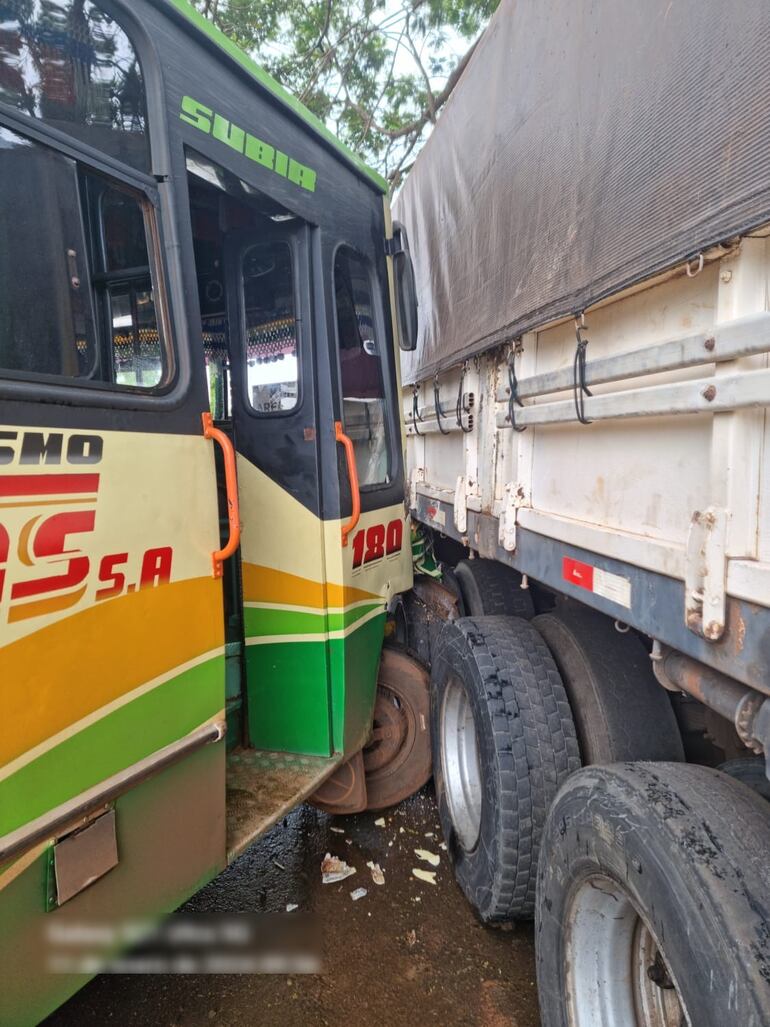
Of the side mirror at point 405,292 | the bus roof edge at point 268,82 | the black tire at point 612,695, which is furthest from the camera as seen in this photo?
the side mirror at point 405,292

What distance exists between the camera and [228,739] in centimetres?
270

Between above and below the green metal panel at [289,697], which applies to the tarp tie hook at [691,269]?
above

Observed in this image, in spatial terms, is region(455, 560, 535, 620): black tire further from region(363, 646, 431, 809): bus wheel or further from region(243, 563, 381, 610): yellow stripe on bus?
region(243, 563, 381, 610): yellow stripe on bus

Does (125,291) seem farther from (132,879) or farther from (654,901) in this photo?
(654,901)

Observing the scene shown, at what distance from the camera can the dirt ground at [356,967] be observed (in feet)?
6.89

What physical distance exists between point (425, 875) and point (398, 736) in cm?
64

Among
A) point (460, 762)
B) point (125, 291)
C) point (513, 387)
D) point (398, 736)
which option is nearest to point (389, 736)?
point (398, 736)

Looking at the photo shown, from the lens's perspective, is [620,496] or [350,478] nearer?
[620,496]

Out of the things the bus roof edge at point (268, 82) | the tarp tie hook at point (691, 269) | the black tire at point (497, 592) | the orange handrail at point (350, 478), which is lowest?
the black tire at point (497, 592)

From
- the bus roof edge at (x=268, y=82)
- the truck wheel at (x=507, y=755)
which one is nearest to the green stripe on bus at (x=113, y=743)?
the truck wheel at (x=507, y=755)

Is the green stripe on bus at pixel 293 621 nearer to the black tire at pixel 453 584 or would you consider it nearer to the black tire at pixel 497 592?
the black tire at pixel 497 592

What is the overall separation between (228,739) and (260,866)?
628 millimetres

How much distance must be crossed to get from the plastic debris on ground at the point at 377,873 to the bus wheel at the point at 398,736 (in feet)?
1.15

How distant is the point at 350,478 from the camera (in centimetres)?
247
